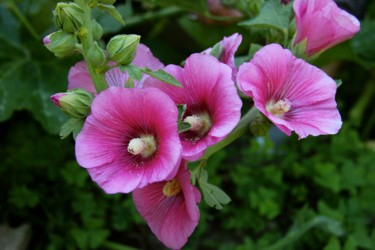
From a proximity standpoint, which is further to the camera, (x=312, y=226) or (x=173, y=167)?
(x=312, y=226)

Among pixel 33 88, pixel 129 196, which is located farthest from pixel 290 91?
pixel 33 88

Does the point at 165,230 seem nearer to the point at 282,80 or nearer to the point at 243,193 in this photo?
the point at 282,80

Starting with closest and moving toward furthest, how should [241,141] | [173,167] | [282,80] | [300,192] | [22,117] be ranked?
[173,167] < [282,80] < [300,192] < [22,117] < [241,141]

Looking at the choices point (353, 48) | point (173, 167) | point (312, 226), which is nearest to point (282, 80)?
point (173, 167)

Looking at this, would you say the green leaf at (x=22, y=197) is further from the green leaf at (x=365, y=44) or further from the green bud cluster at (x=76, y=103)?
the green leaf at (x=365, y=44)

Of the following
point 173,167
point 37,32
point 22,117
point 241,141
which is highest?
point 173,167

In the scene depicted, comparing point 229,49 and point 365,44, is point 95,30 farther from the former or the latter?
point 365,44

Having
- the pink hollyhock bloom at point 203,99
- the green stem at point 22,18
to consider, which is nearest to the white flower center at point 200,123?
the pink hollyhock bloom at point 203,99
